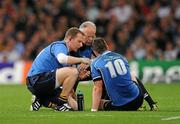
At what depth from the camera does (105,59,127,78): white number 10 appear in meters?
13.8

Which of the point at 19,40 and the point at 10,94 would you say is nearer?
the point at 10,94

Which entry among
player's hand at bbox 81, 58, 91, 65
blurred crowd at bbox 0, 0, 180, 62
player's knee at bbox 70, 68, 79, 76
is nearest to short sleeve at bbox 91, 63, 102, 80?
player's hand at bbox 81, 58, 91, 65

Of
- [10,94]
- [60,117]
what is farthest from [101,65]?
[10,94]

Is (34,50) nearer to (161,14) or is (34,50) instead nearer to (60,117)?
(161,14)

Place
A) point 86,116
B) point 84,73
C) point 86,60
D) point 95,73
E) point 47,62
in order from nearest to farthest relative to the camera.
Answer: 1. point 86,116
2. point 95,73
3. point 86,60
4. point 47,62
5. point 84,73

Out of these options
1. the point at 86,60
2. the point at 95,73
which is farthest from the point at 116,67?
the point at 86,60

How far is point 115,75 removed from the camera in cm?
1382

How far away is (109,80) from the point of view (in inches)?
545

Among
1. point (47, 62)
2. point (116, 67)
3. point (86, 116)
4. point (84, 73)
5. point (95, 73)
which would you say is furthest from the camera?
point (84, 73)

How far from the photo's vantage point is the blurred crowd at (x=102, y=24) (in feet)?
91.3

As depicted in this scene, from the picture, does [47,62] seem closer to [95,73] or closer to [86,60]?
[86,60]

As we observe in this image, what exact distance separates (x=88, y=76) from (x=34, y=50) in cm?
1317

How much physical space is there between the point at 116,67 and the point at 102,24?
15047mm

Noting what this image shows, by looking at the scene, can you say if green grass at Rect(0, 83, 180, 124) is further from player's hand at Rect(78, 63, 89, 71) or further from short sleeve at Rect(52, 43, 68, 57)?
short sleeve at Rect(52, 43, 68, 57)
